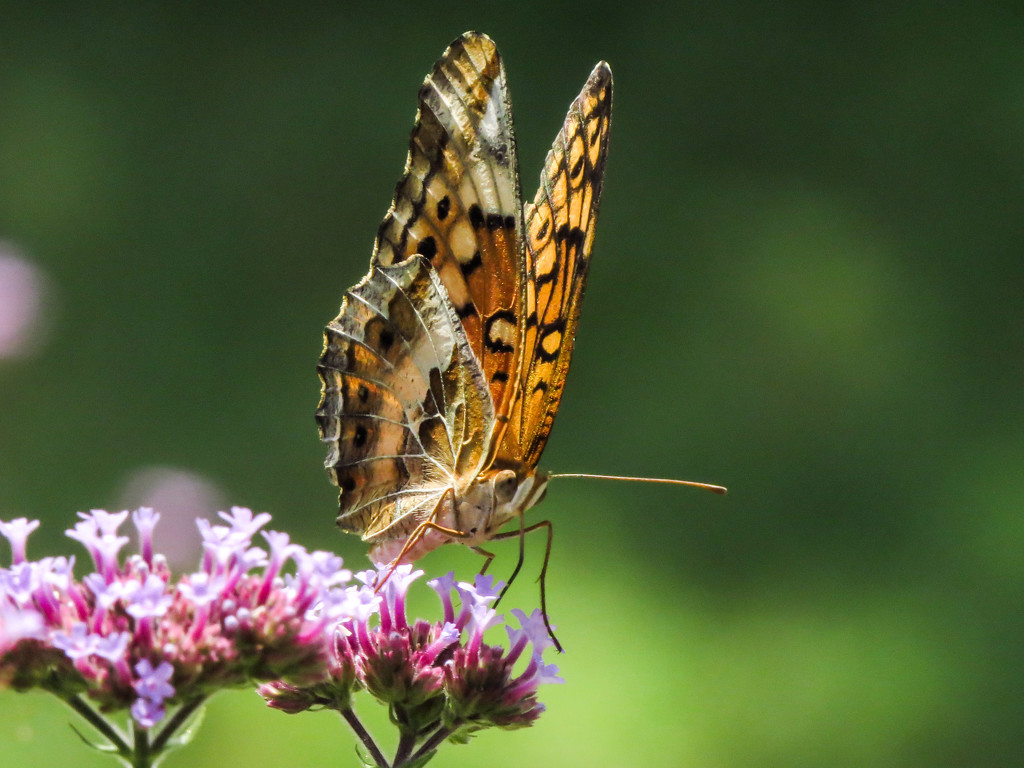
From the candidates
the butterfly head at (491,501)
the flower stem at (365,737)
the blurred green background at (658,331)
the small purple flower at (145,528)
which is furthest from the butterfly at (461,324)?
the blurred green background at (658,331)

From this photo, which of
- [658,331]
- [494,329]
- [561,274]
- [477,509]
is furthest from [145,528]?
[658,331]

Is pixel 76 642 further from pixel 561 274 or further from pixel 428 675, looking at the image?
pixel 561 274

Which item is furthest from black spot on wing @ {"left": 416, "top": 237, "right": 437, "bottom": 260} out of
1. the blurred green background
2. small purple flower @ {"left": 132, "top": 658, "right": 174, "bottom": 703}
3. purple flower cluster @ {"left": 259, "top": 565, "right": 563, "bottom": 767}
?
the blurred green background

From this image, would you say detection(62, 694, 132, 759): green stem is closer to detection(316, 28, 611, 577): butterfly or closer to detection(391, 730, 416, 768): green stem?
detection(391, 730, 416, 768): green stem

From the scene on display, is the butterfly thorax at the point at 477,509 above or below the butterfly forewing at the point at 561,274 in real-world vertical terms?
below

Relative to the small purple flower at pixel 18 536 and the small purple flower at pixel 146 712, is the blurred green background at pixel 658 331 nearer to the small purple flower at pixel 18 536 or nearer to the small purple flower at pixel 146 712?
the small purple flower at pixel 18 536
